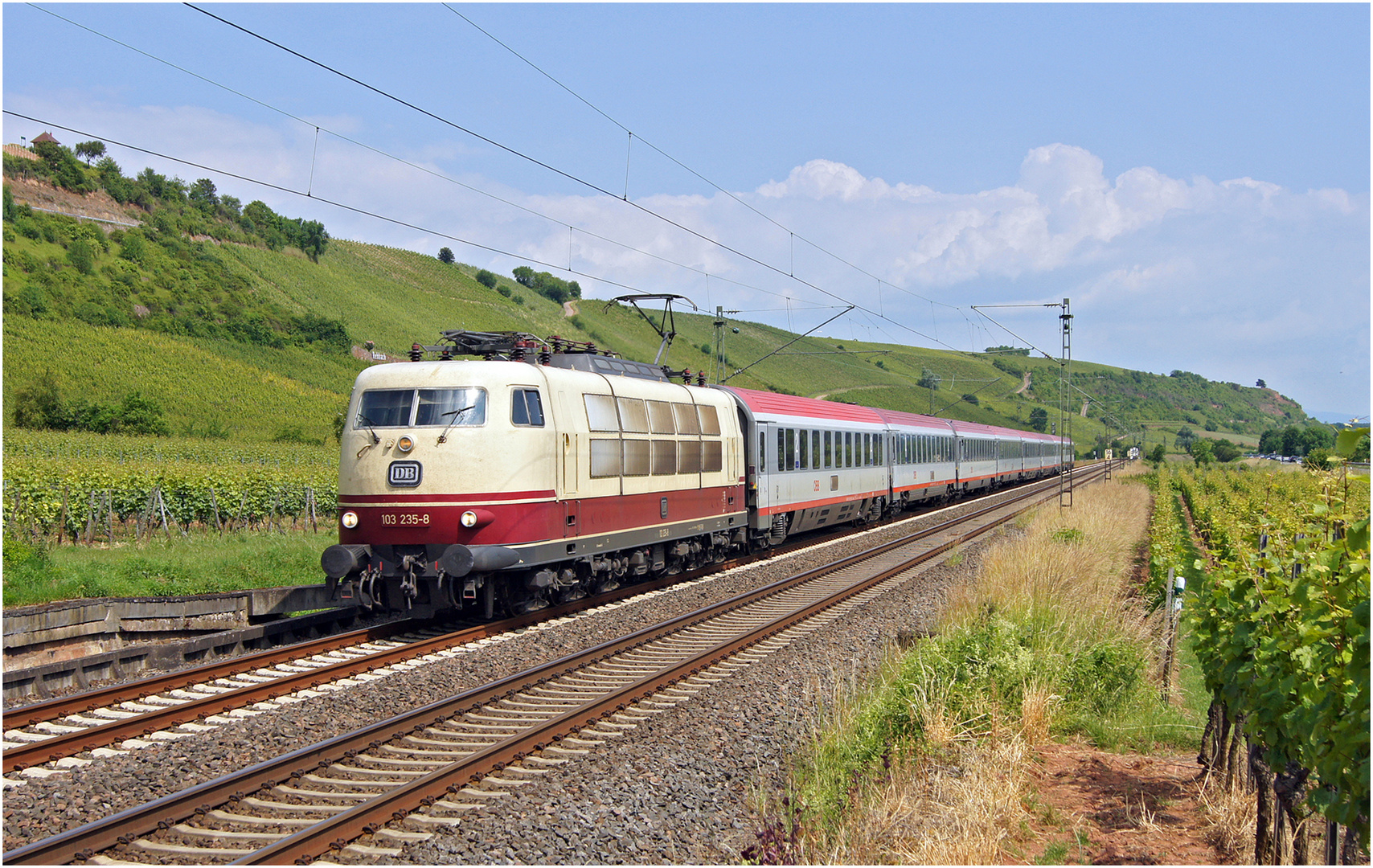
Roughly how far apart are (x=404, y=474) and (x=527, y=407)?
1.72m

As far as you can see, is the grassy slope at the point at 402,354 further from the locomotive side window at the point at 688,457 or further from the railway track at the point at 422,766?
the railway track at the point at 422,766

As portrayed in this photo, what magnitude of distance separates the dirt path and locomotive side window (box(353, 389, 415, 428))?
8322 mm

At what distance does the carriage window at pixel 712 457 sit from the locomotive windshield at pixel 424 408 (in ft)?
20.3

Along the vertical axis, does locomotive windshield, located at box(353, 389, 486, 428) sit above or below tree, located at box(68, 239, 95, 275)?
below

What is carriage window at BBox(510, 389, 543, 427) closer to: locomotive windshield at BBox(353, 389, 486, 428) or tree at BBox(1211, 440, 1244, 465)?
locomotive windshield at BBox(353, 389, 486, 428)

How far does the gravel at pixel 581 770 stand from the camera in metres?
5.97

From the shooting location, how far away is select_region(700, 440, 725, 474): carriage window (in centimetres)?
1769

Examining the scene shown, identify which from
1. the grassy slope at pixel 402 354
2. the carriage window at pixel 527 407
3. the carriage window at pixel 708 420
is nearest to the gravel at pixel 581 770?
the carriage window at pixel 527 407

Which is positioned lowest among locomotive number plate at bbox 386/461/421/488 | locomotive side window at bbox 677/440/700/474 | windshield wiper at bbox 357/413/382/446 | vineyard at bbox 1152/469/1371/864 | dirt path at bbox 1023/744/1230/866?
dirt path at bbox 1023/744/1230/866

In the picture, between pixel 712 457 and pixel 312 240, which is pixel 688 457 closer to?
pixel 712 457

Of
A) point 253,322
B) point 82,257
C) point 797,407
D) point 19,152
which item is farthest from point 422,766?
point 19,152

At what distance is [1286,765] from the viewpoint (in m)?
5.25

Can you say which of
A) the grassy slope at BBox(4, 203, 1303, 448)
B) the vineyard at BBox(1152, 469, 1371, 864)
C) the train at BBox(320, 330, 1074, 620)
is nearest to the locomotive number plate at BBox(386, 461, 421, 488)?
the train at BBox(320, 330, 1074, 620)

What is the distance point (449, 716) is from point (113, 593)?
27.7 ft
